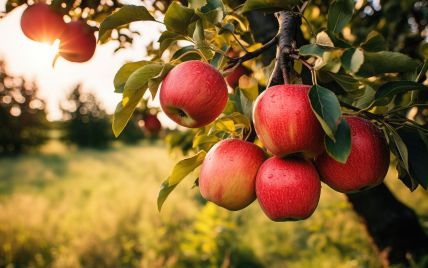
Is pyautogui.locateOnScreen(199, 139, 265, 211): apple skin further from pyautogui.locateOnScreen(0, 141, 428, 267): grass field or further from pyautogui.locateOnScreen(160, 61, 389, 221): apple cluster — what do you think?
pyautogui.locateOnScreen(0, 141, 428, 267): grass field

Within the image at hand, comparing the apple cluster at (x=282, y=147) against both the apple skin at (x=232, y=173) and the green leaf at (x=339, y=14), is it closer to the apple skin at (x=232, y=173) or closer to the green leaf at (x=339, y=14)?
the apple skin at (x=232, y=173)

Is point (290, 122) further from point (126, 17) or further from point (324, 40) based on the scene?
point (126, 17)

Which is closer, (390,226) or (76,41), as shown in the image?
(76,41)

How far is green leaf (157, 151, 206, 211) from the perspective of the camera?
0.75m

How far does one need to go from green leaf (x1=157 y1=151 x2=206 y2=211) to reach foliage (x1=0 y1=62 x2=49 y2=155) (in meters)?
20.7

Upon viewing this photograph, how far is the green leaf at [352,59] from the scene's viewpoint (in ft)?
1.55

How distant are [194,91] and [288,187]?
0.78 ft

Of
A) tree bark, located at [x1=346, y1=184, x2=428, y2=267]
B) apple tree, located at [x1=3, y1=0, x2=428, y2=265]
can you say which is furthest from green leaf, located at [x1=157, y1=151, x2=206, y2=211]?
tree bark, located at [x1=346, y1=184, x2=428, y2=267]

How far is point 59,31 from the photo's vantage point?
1.06 metres

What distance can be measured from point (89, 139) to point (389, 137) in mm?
24042

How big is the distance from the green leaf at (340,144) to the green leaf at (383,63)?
8 centimetres

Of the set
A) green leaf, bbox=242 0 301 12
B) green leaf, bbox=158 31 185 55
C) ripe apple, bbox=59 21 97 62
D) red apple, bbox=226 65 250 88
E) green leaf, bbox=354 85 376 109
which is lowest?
red apple, bbox=226 65 250 88

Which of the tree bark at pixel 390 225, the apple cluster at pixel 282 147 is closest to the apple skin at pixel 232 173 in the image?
the apple cluster at pixel 282 147

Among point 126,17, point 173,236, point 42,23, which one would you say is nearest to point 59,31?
point 42,23
